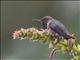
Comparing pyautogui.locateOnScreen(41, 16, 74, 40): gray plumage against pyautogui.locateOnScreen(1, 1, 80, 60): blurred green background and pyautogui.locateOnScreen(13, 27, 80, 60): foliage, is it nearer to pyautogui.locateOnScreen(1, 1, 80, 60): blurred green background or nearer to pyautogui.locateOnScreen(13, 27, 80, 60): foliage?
pyautogui.locateOnScreen(13, 27, 80, 60): foliage

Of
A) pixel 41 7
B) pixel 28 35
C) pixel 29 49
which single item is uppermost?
pixel 41 7

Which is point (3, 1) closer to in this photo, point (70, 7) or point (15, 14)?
point (15, 14)

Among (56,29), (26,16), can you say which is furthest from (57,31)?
(26,16)

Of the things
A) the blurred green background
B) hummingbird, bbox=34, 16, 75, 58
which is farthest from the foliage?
the blurred green background

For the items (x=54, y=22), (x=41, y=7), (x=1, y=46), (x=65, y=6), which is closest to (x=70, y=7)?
(x=65, y=6)

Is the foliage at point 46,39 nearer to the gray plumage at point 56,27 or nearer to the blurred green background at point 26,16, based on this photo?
the gray plumage at point 56,27

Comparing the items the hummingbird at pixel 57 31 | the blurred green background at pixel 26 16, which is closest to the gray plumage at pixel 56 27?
the hummingbird at pixel 57 31

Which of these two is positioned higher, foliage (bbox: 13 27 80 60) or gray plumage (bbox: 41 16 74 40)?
gray plumage (bbox: 41 16 74 40)

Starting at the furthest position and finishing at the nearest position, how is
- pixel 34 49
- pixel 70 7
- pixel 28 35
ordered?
pixel 70 7, pixel 34 49, pixel 28 35
